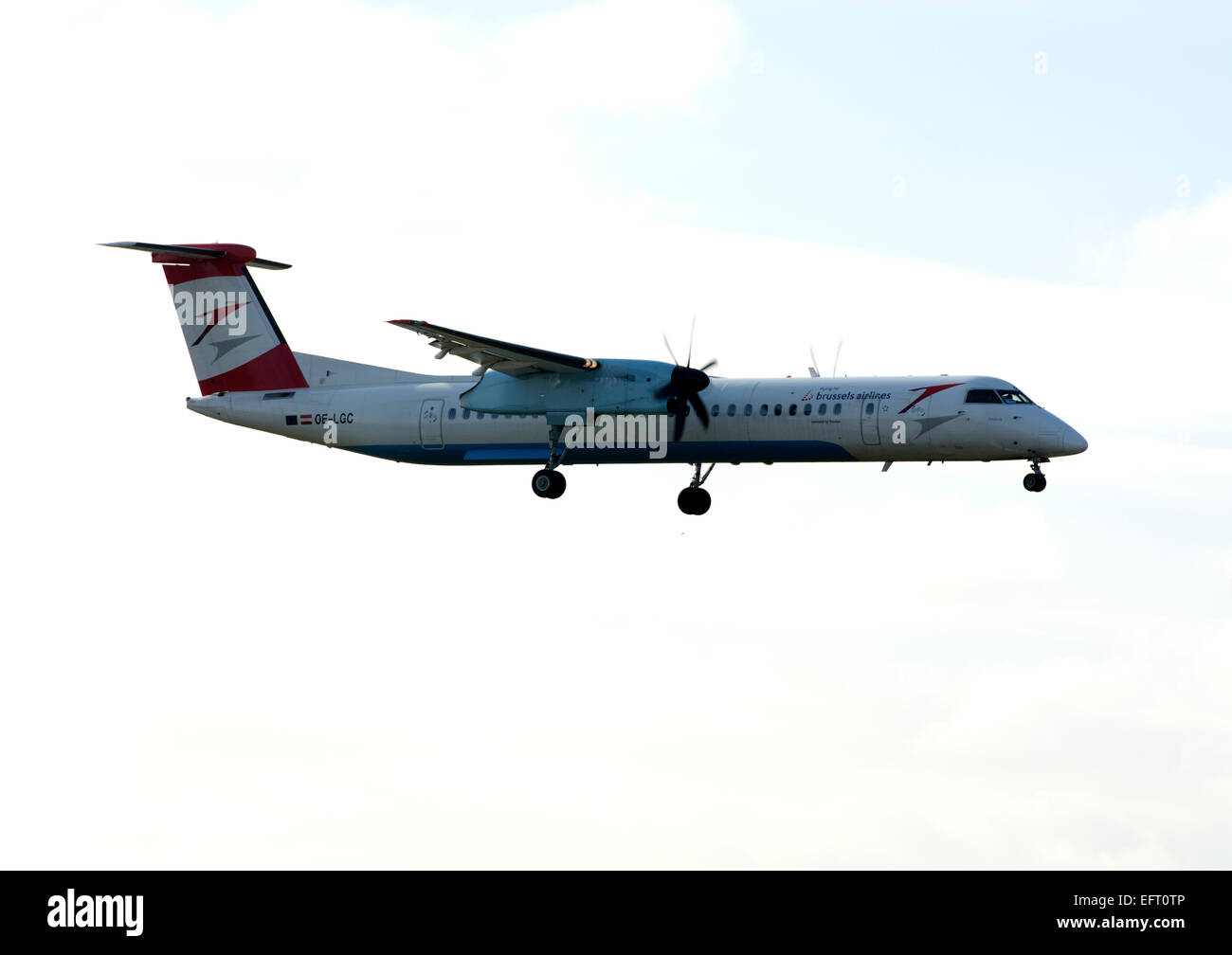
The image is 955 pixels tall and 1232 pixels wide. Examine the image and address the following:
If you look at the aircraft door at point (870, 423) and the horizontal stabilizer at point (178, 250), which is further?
the horizontal stabilizer at point (178, 250)

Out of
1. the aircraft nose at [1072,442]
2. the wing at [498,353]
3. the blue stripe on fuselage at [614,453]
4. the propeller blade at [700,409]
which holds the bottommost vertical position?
the blue stripe on fuselage at [614,453]

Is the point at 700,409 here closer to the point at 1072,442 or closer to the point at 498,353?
the point at 498,353

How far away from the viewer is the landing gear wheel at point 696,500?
32.2m

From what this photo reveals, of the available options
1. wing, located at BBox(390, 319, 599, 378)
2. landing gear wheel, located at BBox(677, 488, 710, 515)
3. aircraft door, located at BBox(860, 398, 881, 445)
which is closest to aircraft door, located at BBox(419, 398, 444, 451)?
wing, located at BBox(390, 319, 599, 378)

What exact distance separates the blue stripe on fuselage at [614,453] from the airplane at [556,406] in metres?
0.03

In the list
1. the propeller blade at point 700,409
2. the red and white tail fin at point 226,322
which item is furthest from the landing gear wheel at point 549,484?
the red and white tail fin at point 226,322

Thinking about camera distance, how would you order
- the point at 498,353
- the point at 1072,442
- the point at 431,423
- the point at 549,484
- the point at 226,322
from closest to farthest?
the point at 1072,442 → the point at 498,353 → the point at 549,484 → the point at 431,423 → the point at 226,322

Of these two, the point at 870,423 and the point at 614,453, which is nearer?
the point at 870,423

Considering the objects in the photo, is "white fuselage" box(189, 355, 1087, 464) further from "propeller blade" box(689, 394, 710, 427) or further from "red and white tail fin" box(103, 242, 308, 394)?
"red and white tail fin" box(103, 242, 308, 394)

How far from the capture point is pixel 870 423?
93.8ft

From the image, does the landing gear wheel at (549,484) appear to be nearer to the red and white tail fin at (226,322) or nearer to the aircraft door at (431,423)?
the aircraft door at (431,423)

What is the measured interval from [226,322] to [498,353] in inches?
334

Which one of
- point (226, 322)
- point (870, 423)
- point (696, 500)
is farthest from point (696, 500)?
point (226, 322)
